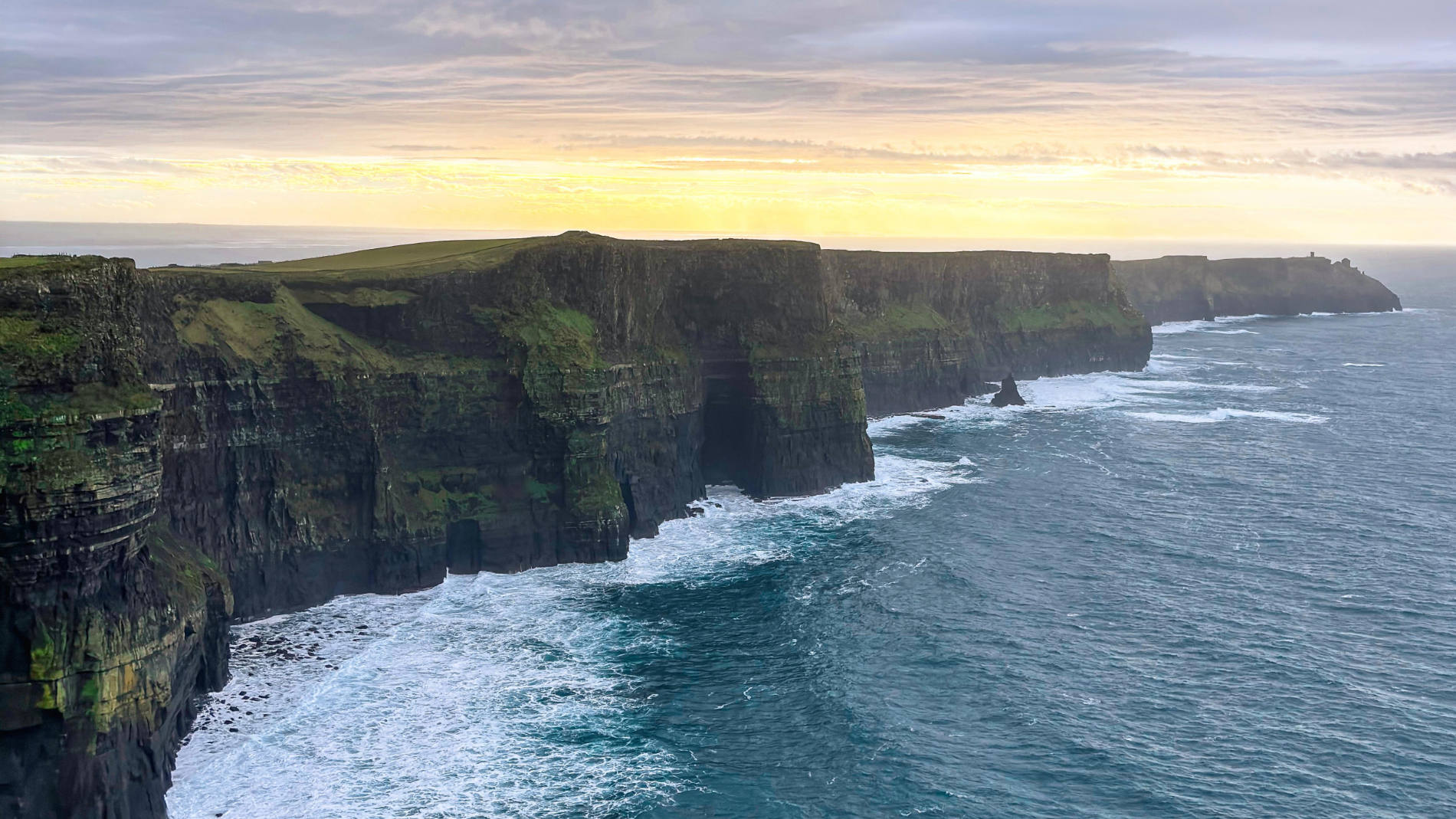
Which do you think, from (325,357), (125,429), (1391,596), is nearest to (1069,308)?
(1391,596)

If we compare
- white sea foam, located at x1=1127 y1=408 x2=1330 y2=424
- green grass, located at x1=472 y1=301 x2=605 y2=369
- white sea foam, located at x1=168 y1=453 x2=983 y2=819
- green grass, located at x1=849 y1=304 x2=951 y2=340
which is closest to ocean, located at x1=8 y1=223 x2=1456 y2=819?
white sea foam, located at x1=168 y1=453 x2=983 y2=819

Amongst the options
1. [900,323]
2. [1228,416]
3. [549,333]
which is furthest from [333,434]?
[1228,416]

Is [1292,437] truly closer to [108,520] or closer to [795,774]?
[795,774]

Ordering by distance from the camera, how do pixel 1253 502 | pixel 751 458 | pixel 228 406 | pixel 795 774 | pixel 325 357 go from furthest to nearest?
pixel 751 458 < pixel 1253 502 < pixel 325 357 < pixel 228 406 < pixel 795 774

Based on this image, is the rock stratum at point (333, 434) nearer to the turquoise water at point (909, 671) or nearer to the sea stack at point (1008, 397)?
the turquoise water at point (909, 671)

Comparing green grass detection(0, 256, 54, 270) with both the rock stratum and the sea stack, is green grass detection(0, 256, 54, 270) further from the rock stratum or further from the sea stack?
the sea stack

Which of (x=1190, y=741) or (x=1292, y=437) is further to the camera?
(x=1292, y=437)

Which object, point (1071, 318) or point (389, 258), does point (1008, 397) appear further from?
point (389, 258)
